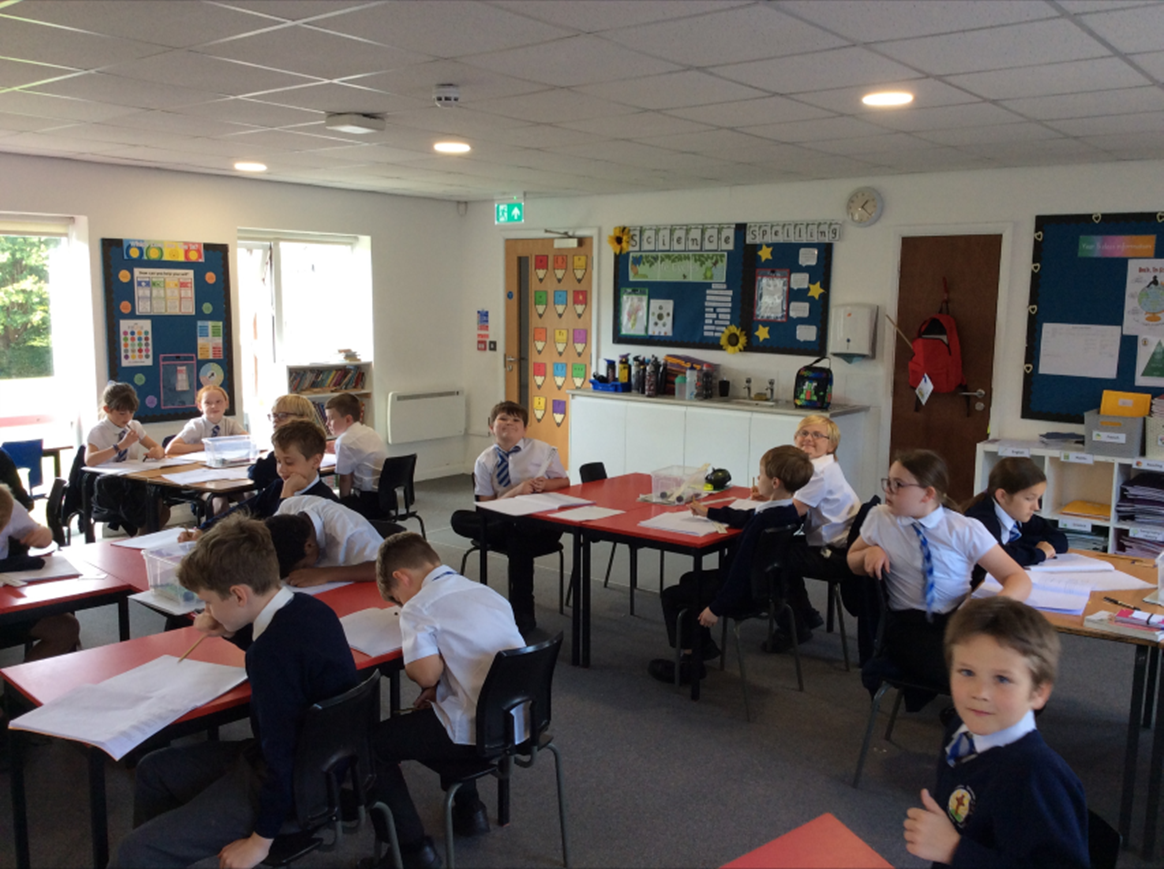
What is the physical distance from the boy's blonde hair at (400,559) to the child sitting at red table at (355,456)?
2843mm

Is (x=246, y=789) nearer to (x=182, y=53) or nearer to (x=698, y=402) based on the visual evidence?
(x=182, y=53)

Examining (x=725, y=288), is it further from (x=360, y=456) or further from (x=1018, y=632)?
(x=1018, y=632)

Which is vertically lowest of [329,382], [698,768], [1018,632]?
[698,768]

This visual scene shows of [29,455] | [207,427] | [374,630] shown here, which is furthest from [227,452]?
[374,630]

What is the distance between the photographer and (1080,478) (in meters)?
6.00

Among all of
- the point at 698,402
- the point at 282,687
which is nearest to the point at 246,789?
the point at 282,687

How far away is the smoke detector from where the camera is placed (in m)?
3.95

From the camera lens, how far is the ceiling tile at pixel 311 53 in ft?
10.7

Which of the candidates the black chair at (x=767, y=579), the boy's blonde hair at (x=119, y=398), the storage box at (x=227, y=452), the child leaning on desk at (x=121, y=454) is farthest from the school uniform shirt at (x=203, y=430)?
the black chair at (x=767, y=579)

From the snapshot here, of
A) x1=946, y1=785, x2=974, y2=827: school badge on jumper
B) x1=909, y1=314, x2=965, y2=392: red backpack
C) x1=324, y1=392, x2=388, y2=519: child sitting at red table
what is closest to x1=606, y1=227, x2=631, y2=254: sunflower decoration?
x1=909, y1=314, x2=965, y2=392: red backpack

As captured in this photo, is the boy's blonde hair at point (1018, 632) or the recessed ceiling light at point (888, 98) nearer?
the boy's blonde hair at point (1018, 632)

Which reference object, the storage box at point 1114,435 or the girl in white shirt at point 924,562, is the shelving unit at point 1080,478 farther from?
the girl in white shirt at point 924,562

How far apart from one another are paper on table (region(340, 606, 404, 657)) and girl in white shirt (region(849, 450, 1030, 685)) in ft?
5.29

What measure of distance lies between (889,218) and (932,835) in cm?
571
